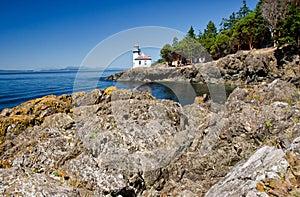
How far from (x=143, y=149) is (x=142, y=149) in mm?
47

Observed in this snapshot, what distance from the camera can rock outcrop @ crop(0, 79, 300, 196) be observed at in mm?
4738

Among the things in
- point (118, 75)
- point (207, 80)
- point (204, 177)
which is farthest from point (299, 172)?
point (118, 75)

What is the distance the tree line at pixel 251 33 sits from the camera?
41.1 m

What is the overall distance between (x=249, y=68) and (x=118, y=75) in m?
60.8

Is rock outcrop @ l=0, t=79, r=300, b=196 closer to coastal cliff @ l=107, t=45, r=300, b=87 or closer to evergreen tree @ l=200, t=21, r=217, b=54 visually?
coastal cliff @ l=107, t=45, r=300, b=87

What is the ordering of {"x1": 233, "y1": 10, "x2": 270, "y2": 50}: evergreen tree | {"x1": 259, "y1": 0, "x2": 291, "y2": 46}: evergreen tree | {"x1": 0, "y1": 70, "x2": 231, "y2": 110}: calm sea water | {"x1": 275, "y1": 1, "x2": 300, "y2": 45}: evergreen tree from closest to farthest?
{"x1": 0, "y1": 70, "x2": 231, "y2": 110}: calm sea water
{"x1": 275, "y1": 1, "x2": 300, "y2": 45}: evergreen tree
{"x1": 259, "y1": 0, "x2": 291, "y2": 46}: evergreen tree
{"x1": 233, "y1": 10, "x2": 270, "y2": 50}: evergreen tree

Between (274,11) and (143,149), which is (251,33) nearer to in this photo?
(274,11)

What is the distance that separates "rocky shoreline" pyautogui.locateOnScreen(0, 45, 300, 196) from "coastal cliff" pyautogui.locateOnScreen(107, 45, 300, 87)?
3287cm

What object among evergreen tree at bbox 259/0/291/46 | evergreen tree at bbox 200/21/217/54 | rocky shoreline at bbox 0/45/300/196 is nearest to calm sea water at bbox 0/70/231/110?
rocky shoreline at bbox 0/45/300/196

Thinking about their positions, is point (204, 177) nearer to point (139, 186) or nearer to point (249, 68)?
point (139, 186)

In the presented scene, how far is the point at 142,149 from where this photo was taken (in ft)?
25.5

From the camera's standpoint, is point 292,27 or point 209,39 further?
point 209,39

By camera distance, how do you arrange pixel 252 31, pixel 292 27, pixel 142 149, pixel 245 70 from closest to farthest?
pixel 142 149 < pixel 292 27 < pixel 245 70 < pixel 252 31

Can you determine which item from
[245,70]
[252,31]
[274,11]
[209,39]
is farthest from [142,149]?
[209,39]
